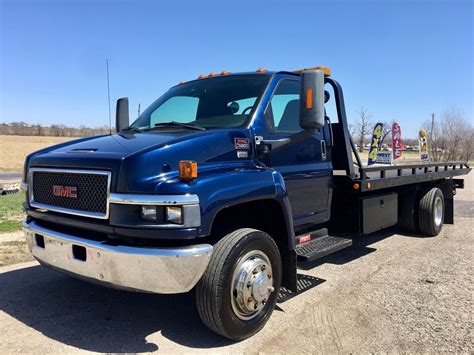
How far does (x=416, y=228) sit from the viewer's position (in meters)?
7.72

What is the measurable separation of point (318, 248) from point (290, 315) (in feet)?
2.68

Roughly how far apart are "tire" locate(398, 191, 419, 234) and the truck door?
10.4 ft

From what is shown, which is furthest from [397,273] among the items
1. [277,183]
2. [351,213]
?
[277,183]

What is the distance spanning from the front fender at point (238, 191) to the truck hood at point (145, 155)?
184mm

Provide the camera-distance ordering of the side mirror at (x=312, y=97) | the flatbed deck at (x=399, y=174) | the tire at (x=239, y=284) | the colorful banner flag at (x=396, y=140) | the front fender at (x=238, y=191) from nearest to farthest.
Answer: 1. the front fender at (x=238, y=191)
2. the tire at (x=239, y=284)
3. the side mirror at (x=312, y=97)
4. the flatbed deck at (x=399, y=174)
5. the colorful banner flag at (x=396, y=140)

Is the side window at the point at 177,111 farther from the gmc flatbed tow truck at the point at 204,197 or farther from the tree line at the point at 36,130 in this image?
the tree line at the point at 36,130

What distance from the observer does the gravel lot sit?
3438 mm

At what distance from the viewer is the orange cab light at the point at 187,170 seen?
312 cm

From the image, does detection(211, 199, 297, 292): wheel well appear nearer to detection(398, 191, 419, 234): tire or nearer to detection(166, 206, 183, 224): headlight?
detection(166, 206, 183, 224): headlight

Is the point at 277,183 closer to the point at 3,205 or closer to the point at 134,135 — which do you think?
the point at 134,135

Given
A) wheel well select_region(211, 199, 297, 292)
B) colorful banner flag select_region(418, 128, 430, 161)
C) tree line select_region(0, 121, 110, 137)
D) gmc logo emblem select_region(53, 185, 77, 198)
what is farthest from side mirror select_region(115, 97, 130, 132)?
tree line select_region(0, 121, 110, 137)

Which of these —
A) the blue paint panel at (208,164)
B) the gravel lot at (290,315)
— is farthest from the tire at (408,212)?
the blue paint panel at (208,164)

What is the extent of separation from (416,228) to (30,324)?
645 centimetres

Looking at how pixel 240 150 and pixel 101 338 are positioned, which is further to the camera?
pixel 240 150
